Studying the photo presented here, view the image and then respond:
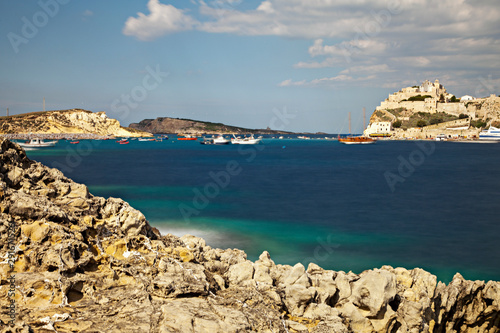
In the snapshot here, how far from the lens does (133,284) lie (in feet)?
21.6

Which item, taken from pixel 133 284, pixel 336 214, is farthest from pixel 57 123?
pixel 133 284

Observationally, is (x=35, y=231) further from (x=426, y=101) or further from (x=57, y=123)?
(x=57, y=123)

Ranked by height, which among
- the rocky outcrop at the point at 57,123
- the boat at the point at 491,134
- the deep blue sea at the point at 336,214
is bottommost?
the deep blue sea at the point at 336,214

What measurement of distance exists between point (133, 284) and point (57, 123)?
601ft

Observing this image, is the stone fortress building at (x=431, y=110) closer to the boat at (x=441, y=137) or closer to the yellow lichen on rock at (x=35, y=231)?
the boat at (x=441, y=137)

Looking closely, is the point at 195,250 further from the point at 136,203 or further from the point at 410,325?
the point at 136,203

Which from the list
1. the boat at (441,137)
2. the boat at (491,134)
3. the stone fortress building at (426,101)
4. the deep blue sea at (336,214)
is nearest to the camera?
the deep blue sea at (336,214)

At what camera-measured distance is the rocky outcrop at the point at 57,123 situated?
157625 mm

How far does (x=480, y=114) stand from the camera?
152250mm

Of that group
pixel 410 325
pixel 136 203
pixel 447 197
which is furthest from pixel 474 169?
pixel 410 325

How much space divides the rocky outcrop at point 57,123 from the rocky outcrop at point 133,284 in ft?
544
